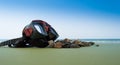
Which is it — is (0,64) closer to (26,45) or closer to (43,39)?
(43,39)

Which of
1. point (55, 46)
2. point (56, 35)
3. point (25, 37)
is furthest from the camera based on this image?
point (56, 35)

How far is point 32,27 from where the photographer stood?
13.9 m

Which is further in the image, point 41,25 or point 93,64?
point 41,25

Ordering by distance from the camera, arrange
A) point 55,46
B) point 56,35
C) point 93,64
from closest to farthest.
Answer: point 93,64 → point 55,46 → point 56,35

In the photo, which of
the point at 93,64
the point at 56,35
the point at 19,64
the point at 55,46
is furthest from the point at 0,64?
the point at 56,35

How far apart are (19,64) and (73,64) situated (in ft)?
3.77

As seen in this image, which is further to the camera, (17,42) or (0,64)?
(17,42)

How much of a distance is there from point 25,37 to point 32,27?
96 cm

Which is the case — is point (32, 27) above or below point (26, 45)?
above

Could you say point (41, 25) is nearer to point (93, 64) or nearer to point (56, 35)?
point (56, 35)

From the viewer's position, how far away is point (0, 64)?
503 centimetres

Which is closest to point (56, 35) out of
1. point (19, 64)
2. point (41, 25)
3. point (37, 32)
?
point (41, 25)

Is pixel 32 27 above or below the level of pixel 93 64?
above

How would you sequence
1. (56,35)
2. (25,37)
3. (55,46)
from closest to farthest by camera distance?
(55,46) < (25,37) < (56,35)
